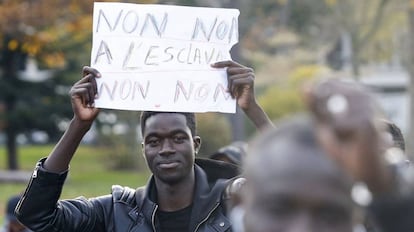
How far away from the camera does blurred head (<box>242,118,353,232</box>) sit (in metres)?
2.07

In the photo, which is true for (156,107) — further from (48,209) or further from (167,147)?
(48,209)

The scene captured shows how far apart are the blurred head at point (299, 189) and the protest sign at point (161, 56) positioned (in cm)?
277

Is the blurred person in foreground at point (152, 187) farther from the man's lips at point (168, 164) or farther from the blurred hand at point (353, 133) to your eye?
the blurred hand at point (353, 133)

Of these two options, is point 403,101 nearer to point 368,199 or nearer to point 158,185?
point 158,185

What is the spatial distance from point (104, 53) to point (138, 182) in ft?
65.1

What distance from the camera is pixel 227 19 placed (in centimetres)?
514

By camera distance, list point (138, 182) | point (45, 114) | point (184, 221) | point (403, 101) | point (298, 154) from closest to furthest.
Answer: point (298, 154)
point (184, 221)
point (138, 182)
point (45, 114)
point (403, 101)

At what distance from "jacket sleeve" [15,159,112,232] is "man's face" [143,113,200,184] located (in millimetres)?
363

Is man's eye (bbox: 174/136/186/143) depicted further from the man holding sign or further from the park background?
the park background

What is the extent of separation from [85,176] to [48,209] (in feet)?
74.8

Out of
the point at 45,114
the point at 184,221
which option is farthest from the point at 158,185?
the point at 45,114

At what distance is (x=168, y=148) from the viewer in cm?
486

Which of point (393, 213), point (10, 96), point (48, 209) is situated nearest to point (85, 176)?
point (10, 96)

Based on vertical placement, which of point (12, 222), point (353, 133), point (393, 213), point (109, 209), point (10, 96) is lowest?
point (10, 96)
